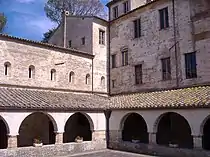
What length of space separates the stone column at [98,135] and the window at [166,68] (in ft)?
18.8

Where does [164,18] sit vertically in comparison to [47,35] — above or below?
below

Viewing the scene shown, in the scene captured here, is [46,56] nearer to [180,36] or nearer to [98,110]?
[98,110]

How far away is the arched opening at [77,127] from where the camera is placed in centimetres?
2069

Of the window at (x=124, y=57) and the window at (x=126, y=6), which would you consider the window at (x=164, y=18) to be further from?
the window at (x=126, y=6)

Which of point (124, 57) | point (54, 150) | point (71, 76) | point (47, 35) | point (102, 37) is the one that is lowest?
point (54, 150)

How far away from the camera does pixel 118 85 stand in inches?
886

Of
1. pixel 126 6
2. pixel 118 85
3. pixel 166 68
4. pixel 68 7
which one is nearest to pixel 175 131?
pixel 166 68

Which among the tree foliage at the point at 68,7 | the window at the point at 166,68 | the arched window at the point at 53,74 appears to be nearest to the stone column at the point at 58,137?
the arched window at the point at 53,74

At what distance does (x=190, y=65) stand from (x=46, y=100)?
9431mm

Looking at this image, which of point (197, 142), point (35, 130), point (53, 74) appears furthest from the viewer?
point (53, 74)

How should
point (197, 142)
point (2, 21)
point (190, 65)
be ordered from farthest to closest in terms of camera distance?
point (2, 21) < point (190, 65) < point (197, 142)

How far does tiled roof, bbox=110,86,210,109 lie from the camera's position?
14.3m

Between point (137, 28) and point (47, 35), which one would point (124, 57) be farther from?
point (47, 35)

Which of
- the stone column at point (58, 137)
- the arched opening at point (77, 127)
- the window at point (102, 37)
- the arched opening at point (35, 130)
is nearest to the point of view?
the stone column at point (58, 137)
